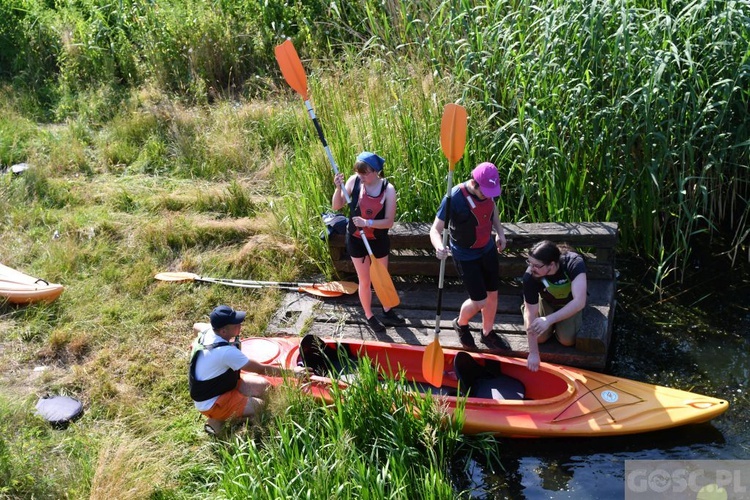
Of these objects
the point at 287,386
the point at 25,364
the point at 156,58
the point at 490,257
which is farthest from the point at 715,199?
the point at 156,58

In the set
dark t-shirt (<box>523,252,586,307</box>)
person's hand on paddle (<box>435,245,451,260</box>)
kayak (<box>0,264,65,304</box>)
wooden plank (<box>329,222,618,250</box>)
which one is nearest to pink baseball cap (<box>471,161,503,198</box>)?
person's hand on paddle (<box>435,245,451,260</box>)

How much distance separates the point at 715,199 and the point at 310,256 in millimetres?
3368

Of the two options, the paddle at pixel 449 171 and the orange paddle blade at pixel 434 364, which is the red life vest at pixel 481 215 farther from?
the orange paddle blade at pixel 434 364

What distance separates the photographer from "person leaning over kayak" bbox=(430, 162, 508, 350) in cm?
470

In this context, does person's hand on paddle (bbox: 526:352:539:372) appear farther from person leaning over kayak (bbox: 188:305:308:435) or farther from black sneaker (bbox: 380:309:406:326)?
person leaning over kayak (bbox: 188:305:308:435)

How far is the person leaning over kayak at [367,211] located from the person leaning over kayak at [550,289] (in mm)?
1073

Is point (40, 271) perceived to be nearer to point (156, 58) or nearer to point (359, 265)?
point (359, 265)

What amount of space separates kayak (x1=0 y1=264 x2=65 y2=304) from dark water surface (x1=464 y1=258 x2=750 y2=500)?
12.2 ft

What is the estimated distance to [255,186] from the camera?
7.54 meters

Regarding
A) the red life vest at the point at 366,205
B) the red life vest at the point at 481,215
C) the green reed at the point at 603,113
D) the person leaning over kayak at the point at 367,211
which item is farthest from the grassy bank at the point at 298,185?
the red life vest at the point at 481,215

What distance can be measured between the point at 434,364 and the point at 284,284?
186 centimetres

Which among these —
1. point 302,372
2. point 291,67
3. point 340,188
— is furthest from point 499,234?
point 291,67

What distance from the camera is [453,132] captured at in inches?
192

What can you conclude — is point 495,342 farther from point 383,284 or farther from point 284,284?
point 284,284
